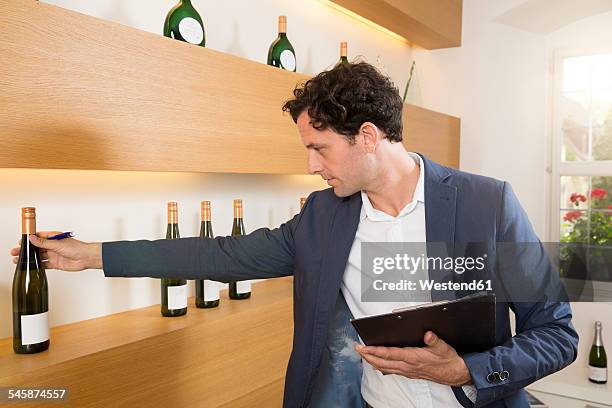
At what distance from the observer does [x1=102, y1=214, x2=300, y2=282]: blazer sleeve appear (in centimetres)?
128

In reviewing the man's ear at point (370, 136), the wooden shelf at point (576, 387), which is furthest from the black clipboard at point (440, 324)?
the wooden shelf at point (576, 387)

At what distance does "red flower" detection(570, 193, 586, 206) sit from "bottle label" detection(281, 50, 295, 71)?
206cm

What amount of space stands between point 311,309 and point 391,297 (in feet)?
0.59

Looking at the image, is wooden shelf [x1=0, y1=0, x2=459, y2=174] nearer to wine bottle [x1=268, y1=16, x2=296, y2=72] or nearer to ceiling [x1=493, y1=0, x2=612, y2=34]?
wine bottle [x1=268, y1=16, x2=296, y2=72]

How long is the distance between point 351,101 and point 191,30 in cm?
63

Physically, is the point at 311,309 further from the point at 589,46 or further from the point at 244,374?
the point at 589,46

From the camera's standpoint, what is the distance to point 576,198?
329cm

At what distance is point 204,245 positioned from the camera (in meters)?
1.36

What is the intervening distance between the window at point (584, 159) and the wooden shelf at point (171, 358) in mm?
2051

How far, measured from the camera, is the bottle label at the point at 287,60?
2023 millimetres

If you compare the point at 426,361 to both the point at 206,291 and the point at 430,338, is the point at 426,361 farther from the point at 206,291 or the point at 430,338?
the point at 206,291

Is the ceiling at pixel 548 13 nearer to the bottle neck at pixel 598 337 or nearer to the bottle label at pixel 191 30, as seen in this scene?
the bottle neck at pixel 598 337

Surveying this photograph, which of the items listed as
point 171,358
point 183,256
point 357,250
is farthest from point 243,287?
point 357,250

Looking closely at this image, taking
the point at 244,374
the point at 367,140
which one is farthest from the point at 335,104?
the point at 244,374
